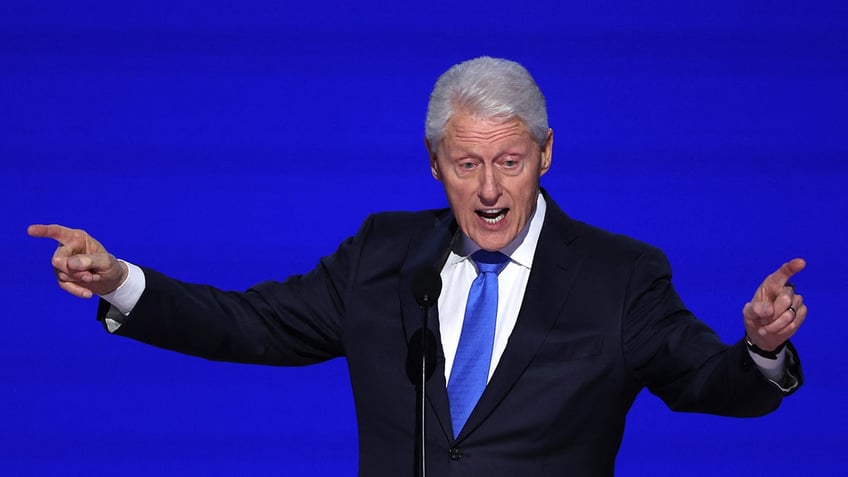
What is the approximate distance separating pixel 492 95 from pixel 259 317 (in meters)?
0.53

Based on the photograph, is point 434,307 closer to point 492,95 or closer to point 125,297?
point 492,95

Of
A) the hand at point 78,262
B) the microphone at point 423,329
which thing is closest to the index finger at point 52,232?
the hand at point 78,262

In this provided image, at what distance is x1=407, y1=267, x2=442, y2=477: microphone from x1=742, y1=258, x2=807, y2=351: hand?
431mm

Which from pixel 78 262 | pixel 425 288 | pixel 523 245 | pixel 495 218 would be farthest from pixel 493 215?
pixel 78 262

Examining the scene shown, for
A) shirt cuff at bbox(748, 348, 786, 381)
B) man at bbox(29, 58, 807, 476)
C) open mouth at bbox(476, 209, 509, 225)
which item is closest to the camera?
shirt cuff at bbox(748, 348, 786, 381)

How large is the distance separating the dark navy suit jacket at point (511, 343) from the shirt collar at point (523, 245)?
23 millimetres

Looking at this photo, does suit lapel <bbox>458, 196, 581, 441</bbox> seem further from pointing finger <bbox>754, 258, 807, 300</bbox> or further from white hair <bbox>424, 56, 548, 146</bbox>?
pointing finger <bbox>754, 258, 807, 300</bbox>

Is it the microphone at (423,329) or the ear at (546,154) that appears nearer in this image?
the microphone at (423,329)

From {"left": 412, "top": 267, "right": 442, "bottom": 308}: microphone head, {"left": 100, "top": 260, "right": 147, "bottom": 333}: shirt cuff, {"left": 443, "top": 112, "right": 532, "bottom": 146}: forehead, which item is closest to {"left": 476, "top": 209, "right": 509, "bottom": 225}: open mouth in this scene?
{"left": 443, "top": 112, "right": 532, "bottom": 146}: forehead

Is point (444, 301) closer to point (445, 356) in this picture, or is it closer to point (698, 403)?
point (445, 356)

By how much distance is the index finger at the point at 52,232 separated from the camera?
78.2 inches

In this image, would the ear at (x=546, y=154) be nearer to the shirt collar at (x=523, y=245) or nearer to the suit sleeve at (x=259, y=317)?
the shirt collar at (x=523, y=245)

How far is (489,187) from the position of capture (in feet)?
7.07

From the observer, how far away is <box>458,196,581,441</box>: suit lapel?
2090mm
